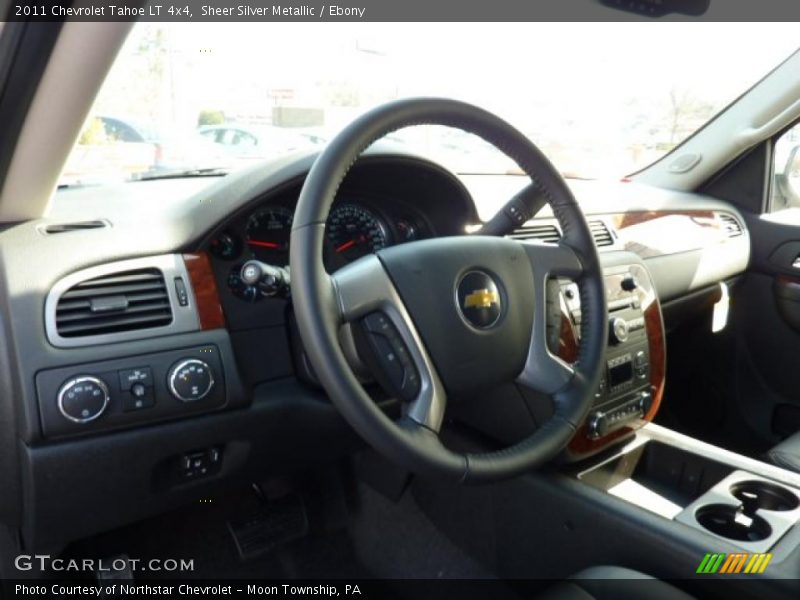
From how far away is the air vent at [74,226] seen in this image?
158cm

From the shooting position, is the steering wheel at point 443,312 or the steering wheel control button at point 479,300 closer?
the steering wheel at point 443,312

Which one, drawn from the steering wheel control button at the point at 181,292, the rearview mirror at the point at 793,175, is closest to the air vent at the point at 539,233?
the steering wheel control button at the point at 181,292

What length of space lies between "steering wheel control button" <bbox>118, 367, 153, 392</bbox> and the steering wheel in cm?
49

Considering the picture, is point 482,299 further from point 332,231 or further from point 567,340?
point 332,231

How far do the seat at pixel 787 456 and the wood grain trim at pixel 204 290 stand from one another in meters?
1.57

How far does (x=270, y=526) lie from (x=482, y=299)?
1.22 m

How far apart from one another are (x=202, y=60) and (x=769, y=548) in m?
1.67

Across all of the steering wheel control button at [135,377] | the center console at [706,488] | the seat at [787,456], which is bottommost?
the seat at [787,456]

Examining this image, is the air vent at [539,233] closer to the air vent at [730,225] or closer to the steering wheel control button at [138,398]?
the steering wheel control button at [138,398]

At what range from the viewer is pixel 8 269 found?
1.45 metres

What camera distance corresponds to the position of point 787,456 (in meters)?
2.05

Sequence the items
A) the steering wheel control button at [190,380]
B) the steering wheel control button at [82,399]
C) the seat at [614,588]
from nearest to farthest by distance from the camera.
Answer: the seat at [614,588] → the steering wheel control button at [82,399] → the steering wheel control button at [190,380]

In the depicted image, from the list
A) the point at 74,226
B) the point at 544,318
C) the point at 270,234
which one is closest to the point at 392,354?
the point at 544,318

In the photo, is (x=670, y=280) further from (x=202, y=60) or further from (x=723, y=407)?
(x=202, y=60)
